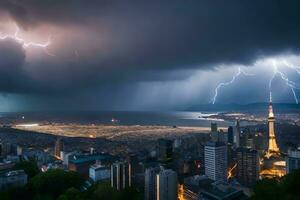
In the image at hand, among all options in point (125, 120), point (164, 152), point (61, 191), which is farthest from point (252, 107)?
point (61, 191)

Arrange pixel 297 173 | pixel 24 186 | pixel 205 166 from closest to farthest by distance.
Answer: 1. pixel 297 173
2. pixel 24 186
3. pixel 205 166

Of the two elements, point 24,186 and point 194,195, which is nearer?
point 24,186

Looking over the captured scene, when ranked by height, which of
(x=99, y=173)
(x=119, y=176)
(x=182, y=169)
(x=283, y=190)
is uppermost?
(x=283, y=190)

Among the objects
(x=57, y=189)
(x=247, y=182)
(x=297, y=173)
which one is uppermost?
(x=297, y=173)

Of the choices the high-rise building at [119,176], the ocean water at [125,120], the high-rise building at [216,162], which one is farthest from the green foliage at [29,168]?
the ocean water at [125,120]

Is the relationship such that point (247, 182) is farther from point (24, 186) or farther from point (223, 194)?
point (24, 186)

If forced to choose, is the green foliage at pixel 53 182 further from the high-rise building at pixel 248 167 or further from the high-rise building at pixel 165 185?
the high-rise building at pixel 248 167

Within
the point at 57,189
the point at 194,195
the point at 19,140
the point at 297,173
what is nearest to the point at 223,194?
the point at 194,195

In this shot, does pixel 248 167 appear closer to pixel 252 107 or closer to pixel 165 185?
A: pixel 165 185
